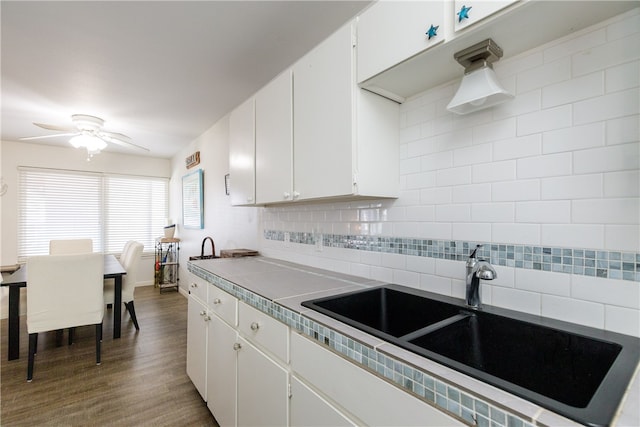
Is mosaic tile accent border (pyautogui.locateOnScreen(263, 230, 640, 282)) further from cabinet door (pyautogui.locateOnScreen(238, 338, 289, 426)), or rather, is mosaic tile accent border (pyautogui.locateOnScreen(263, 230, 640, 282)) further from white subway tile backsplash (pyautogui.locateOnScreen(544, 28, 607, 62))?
cabinet door (pyautogui.locateOnScreen(238, 338, 289, 426))

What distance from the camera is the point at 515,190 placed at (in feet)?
3.83

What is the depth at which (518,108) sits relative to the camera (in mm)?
1163

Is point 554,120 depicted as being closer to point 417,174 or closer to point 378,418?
point 417,174

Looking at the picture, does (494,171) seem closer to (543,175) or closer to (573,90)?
(543,175)

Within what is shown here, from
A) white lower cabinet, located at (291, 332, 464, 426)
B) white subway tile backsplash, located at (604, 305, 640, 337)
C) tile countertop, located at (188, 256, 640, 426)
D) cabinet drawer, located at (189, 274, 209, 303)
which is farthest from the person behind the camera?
cabinet drawer, located at (189, 274, 209, 303)

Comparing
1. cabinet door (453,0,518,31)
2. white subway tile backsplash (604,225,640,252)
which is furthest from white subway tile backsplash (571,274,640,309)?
cabinet door (453,0,518,31)

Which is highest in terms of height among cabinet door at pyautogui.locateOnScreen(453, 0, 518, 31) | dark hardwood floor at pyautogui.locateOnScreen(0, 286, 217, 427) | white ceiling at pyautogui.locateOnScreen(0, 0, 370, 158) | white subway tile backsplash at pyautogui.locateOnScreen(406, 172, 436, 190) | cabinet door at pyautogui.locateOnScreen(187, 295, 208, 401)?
white ceiling at pyautogui.locateOnScreen(0, 0, 370, 158)

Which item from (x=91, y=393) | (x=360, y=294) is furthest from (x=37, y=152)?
(x=360, y=294)

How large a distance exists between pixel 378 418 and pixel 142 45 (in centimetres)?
251

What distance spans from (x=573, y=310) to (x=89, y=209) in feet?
20.7

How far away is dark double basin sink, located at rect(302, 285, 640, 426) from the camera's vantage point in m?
0.67

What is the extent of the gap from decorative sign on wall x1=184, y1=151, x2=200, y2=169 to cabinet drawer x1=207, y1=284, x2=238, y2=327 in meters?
3.04

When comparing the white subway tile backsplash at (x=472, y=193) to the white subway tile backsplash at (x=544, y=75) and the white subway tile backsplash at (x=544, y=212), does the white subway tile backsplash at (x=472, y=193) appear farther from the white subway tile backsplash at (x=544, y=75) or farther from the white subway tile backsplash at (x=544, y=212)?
the white subway tile backsplash at (x=544, y=75)

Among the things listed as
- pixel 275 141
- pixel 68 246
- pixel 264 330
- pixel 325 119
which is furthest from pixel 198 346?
pixel 68 246
